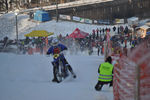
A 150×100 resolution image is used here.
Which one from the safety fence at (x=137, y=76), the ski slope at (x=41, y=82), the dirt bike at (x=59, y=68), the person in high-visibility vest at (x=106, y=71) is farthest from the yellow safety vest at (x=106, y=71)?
the dirt bike at (x=59, y=68)

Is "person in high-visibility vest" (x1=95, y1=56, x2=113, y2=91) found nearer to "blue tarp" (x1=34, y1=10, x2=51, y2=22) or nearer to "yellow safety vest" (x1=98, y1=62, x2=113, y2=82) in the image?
"yellow safety vest" (x1=98, y1=62, x2=113, y2=82)

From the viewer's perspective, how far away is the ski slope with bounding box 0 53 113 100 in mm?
6602

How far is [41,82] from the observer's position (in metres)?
8.41

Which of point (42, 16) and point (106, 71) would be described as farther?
point (42, 16)

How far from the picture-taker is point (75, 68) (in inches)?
415

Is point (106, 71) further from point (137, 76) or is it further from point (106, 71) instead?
point (137, 76)

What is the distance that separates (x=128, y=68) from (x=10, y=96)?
3828mm

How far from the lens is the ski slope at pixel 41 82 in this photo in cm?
660

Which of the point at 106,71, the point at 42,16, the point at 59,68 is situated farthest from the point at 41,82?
the point at 42,16

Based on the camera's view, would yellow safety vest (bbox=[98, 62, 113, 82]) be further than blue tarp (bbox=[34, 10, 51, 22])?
No

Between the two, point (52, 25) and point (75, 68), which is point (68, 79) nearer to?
point (75, 68)

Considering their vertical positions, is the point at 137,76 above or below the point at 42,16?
below

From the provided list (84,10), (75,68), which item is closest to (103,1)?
(84,10)

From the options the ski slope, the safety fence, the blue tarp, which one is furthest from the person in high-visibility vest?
the blue tarp
